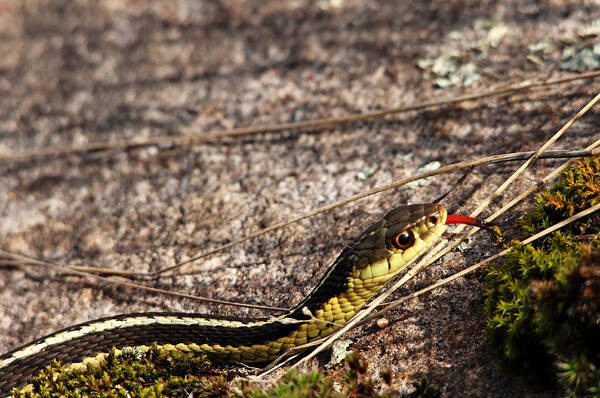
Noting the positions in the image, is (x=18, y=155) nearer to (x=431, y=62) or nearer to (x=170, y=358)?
(x=170, y=358)

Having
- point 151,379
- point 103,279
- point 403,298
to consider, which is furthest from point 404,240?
point 103,279

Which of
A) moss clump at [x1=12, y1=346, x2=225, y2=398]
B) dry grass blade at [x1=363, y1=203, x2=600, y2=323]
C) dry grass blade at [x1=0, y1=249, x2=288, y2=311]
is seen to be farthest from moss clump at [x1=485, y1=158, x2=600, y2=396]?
moss clump at [x1=12, y1=346, x2=225, y2=398]

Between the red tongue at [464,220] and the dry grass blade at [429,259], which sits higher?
the red tongue at [464,220]

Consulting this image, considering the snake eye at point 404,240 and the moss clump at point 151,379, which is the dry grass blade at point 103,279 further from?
the snake eye at point 404,240

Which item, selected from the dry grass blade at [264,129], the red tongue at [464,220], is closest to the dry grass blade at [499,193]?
the red tongue at [464,220]

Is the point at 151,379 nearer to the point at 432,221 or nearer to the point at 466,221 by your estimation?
the point at 432,221

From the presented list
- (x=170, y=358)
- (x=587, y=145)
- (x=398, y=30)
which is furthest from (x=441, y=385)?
(x=398, y=30)
